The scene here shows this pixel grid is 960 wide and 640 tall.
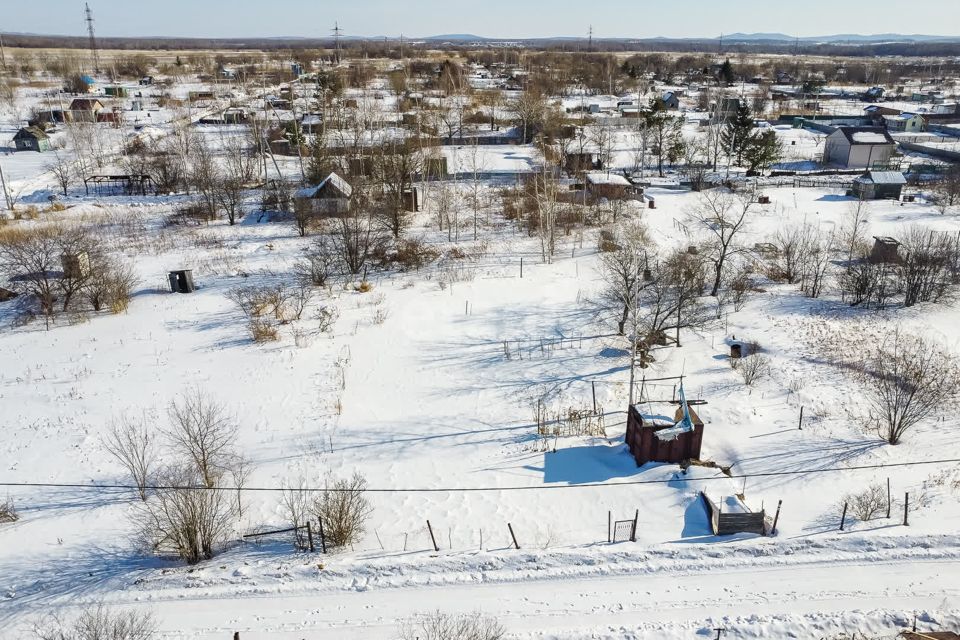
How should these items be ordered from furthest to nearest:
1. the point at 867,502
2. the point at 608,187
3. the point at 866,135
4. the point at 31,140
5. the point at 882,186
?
the point at 31,140
the point at 866,135
the point at 882,186
the point at 608,187
the point at 867,502

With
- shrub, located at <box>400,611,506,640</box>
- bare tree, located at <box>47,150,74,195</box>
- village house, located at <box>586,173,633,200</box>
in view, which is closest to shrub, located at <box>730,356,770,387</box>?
shrub, located at <box>400,611,506,640</box>

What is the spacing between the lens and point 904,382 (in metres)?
16.8

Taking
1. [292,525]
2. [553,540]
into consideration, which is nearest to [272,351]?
[292,525]

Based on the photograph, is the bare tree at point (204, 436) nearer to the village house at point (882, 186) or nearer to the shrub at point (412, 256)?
the shrub at point (412, 256)

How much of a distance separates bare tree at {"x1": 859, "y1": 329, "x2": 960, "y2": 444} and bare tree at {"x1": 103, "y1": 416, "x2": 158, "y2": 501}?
17657mm

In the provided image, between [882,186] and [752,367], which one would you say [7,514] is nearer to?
[752,367]

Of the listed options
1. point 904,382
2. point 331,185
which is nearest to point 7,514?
point 904,382

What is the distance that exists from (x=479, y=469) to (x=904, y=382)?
11396 millimetres

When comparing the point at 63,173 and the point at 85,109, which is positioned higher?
the point at 85,109

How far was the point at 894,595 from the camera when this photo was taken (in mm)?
11109

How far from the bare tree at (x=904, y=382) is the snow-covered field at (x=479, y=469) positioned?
631 mm

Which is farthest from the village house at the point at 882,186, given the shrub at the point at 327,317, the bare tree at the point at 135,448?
the bare tree at the point at 135,448

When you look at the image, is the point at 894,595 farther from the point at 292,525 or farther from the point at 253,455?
the point at 253,455

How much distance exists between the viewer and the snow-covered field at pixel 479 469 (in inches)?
440
